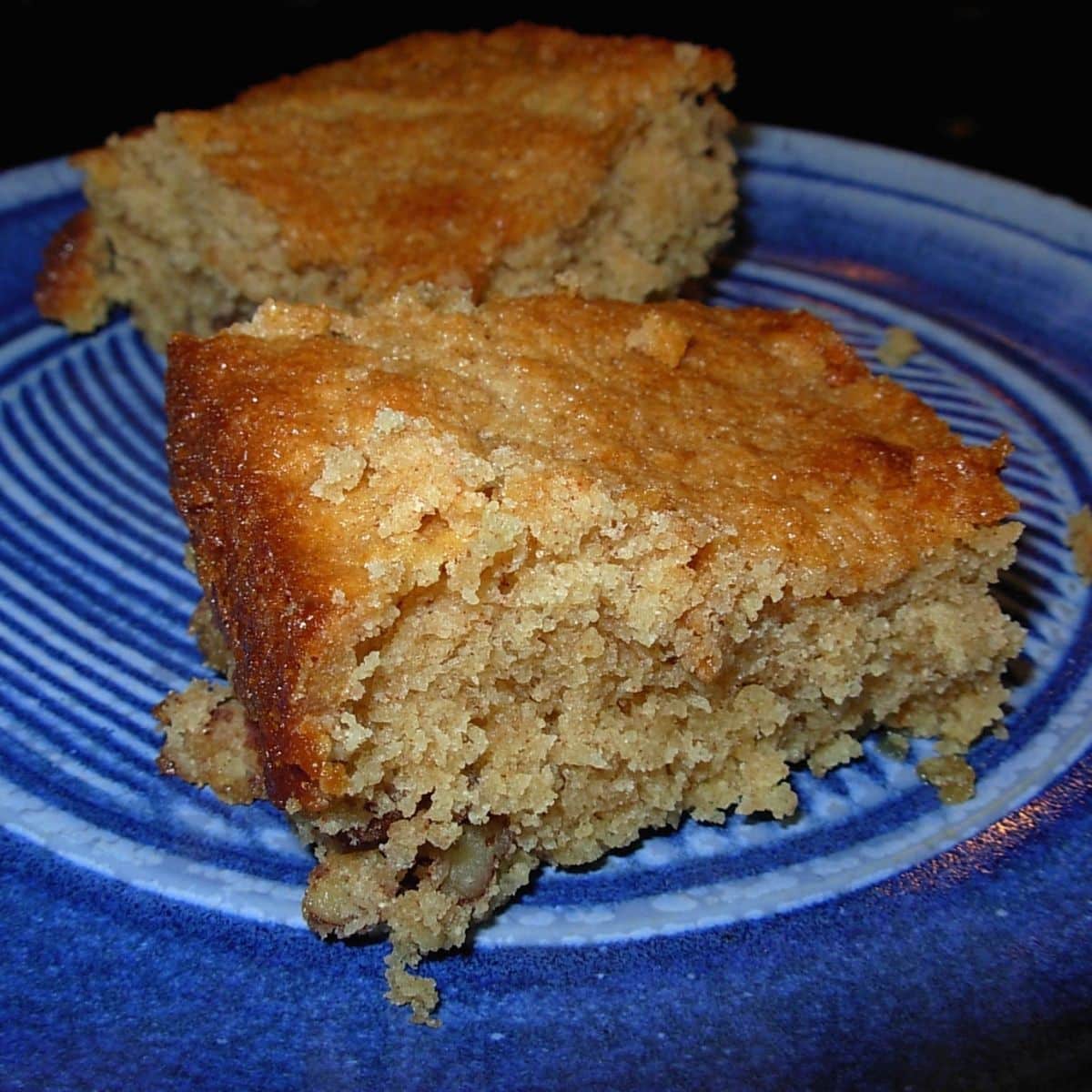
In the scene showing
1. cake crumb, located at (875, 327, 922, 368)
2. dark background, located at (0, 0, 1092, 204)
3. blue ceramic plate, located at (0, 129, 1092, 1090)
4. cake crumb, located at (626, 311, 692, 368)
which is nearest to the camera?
blue ceramic plate, located at (0, 129, 1092, 1090)

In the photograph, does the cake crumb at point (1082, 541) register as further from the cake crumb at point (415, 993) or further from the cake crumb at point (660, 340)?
the cake crumb at point (415, 993)

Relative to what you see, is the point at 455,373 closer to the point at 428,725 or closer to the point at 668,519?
the point at 668,519

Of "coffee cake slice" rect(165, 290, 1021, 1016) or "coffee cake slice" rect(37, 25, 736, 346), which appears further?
"coffee cake slice" rect(37, 25, 736, 346)

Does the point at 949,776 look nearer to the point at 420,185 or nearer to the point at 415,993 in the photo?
the point at 415,993

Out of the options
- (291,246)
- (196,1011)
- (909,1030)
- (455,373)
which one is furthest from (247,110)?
(909,1030)

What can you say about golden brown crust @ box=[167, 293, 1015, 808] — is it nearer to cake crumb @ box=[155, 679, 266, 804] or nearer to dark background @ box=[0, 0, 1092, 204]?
cake crumb @ box=[155, 679, 266, 804]

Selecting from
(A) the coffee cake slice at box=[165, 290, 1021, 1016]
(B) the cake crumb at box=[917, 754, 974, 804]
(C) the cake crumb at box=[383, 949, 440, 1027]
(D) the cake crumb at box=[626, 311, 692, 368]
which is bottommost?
(C) the cake crumb at box=[383, 949, 440, 1027]

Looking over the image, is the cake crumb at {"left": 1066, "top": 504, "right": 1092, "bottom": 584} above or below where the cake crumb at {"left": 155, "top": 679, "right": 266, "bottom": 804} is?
above

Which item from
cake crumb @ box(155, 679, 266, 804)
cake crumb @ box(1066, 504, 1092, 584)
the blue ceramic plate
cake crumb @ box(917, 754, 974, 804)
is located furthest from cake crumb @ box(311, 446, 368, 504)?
cake crumb @ box(1066, 504, 1092, 584)

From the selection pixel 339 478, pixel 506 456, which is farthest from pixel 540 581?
pixel 339 478
